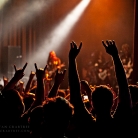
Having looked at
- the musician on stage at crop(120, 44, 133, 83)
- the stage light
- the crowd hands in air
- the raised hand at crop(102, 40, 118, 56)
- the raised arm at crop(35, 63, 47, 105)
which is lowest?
the crowd hands in air

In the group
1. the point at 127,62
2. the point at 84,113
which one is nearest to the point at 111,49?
the point at 84,113

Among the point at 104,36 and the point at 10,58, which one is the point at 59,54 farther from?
the point at 10,58

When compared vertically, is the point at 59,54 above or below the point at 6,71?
above

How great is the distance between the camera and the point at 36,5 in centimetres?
1412

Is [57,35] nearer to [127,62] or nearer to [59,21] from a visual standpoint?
[59,21]

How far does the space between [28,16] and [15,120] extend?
1237 centimetres

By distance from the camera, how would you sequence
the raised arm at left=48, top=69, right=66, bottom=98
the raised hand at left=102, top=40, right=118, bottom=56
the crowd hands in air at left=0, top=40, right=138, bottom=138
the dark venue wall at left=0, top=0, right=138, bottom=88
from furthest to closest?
1. the dark venue wall at left=0, top=0, right=138, bottom=88
2. the raised arm at left=48, top=69, right=66, bottom=98
3. the raised hand at left=102, top=40, right=118, bottom=56
4. the crowd hands in air at left=0, top=40, right=138, bottom=138

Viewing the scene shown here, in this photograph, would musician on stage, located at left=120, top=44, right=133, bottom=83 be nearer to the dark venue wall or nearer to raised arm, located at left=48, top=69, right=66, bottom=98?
the dark venue wall

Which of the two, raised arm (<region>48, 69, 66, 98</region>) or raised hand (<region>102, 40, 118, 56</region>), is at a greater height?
raised hand (<region>102, 40, 118, 56</region>)

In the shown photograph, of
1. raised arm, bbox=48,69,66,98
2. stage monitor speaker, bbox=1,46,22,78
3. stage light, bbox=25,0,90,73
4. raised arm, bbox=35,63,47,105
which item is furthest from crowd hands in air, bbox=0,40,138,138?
stage light, bbox=25,0,90,73

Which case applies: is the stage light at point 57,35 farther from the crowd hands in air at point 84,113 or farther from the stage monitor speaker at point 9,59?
the crowd hands in air at point 84,113

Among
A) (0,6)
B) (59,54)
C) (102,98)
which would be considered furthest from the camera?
(59,54)

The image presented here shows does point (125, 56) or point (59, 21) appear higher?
point (59, 21)

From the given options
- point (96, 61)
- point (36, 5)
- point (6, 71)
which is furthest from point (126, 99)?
point (36, 5)
